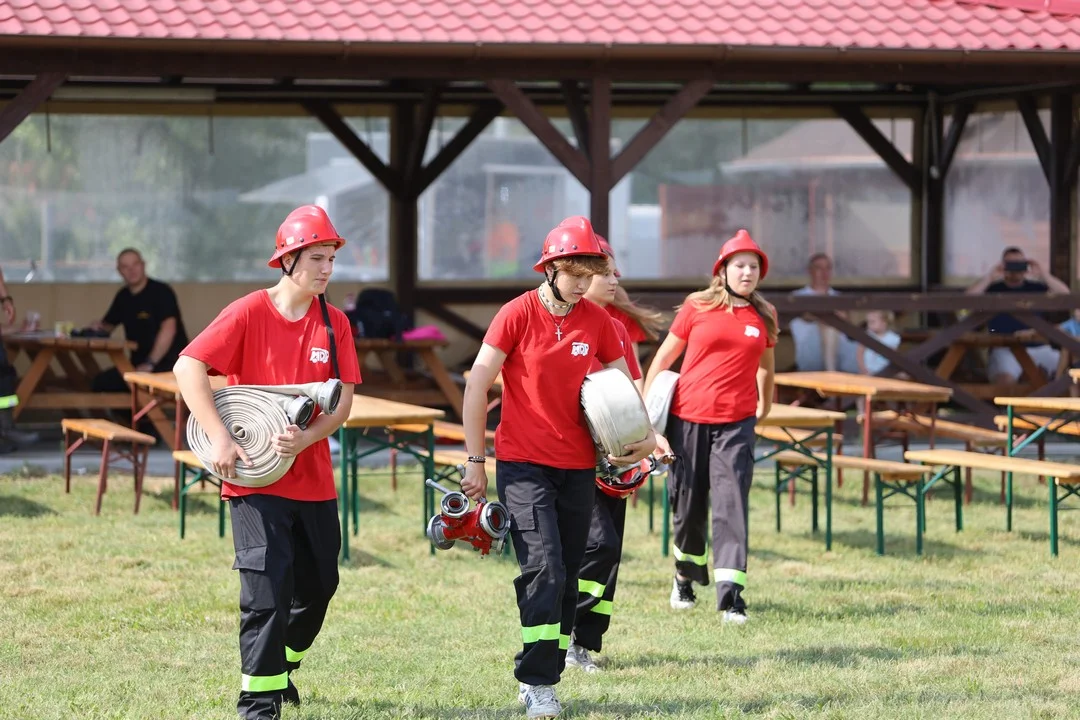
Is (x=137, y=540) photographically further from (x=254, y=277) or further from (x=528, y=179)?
(x=528, y=179)

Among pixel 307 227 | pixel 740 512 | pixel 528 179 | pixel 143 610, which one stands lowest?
pixel 143 610

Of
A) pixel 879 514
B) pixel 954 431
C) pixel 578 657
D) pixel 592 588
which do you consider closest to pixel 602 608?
pixel 592 588

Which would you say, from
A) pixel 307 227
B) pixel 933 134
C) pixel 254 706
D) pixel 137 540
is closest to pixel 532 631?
pixel 254 706

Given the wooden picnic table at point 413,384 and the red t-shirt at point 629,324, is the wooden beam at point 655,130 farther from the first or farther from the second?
the red t-shirt at point 629,324

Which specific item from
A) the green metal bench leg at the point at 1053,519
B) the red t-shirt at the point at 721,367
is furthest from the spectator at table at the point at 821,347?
the red t-shirt at the point at 721,367

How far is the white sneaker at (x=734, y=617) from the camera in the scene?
6387mm

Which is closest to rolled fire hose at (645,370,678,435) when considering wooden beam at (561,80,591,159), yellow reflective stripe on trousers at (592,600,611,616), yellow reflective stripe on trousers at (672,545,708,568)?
yellow reflective stripe on trousers at (672,545,708,568)

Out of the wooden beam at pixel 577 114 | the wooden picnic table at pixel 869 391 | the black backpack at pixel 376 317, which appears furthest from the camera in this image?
the black backpack at pixel 376 317

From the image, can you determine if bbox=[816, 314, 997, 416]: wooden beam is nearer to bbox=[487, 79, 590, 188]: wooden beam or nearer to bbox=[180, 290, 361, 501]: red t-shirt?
bbox=[487, 79, 590, 188]: wooden beam

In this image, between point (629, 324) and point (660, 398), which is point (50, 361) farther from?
point (629, 324)

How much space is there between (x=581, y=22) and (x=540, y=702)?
641cm

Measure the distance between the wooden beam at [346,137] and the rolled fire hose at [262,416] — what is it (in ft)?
29.9

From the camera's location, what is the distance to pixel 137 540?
8281 mm

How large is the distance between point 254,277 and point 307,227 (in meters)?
9.37
